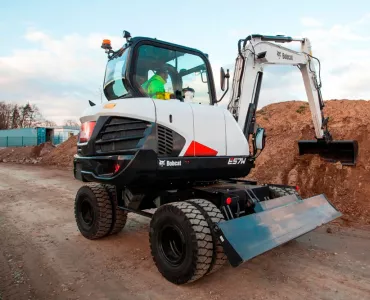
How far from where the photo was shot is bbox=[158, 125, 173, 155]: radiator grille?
387 cm

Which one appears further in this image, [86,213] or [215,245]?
[86,213]

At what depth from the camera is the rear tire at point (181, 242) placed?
3418 millimetres

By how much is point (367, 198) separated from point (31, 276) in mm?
6241

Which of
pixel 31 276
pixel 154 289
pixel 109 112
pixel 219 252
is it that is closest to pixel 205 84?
pixel 109 112

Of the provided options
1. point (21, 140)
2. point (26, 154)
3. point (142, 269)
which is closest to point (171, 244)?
point (142, 269)

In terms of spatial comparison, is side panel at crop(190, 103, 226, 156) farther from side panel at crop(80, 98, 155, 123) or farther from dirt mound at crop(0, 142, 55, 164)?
dirt mound at crop(0, 142, 55, 164)

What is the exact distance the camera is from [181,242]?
369 cm

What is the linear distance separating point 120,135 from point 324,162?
Answer: 18.5ft

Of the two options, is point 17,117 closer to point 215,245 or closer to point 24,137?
point 24,137

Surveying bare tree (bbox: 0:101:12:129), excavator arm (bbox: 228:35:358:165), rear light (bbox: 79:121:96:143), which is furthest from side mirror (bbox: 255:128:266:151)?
bare tree (bbox: 0:101:12:129)

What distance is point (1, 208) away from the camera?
763 centimetres

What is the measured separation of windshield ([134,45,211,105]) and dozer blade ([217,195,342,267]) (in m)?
1.81

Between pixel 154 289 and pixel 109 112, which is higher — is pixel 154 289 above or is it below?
below

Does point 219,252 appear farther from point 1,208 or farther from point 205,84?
point 1,208
